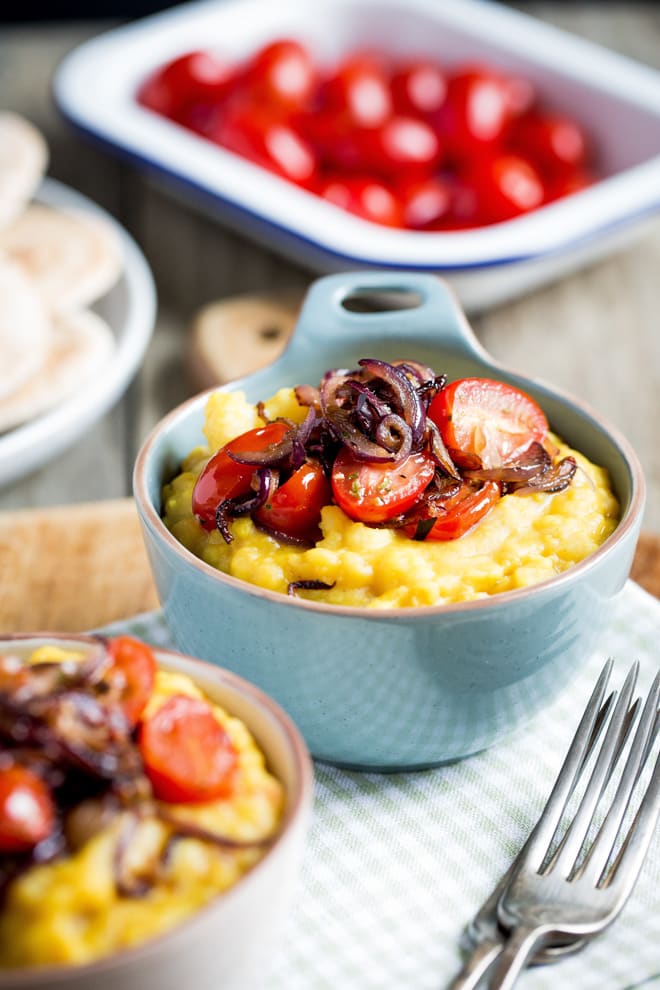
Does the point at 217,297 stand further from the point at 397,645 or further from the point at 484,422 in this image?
the point at 397,645

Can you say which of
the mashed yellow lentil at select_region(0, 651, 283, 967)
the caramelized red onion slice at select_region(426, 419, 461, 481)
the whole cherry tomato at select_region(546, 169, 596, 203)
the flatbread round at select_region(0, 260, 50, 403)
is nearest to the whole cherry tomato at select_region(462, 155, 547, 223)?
the whole cherry tomato at select_region(546, 169, 596, 203)

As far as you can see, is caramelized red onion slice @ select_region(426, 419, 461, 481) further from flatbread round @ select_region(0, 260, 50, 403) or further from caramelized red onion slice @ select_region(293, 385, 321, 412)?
flatbread round @ select_region(0, 260, 50, 403)

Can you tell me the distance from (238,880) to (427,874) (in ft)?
2.22

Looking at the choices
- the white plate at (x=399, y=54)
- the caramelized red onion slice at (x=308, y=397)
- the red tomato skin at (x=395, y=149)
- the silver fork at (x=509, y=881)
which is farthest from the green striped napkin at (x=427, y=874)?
the red tomato skin at (x=395, y=149)

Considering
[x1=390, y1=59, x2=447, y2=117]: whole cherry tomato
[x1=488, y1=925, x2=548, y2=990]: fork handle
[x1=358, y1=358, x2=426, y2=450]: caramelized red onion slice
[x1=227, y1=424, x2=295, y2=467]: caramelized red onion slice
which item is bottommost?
[x1=390, y1=59, x2=447, y2=117]: whole cherry tomato

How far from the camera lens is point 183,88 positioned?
542 cm

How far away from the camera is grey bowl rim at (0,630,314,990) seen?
1.43m

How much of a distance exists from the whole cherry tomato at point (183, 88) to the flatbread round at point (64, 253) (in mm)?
935

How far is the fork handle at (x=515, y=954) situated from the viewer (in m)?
1.85

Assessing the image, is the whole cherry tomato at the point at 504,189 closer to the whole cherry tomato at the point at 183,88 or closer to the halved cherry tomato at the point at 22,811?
the whole cherry tomato at the point at 183,88

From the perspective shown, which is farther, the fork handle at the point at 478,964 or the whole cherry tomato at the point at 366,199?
the whole cherry tomato at the point at 366,199

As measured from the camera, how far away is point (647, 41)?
7.10 m

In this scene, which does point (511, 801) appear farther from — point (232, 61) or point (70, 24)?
point (70, 24)

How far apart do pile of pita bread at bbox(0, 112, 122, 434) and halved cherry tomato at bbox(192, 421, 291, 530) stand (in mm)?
1489
